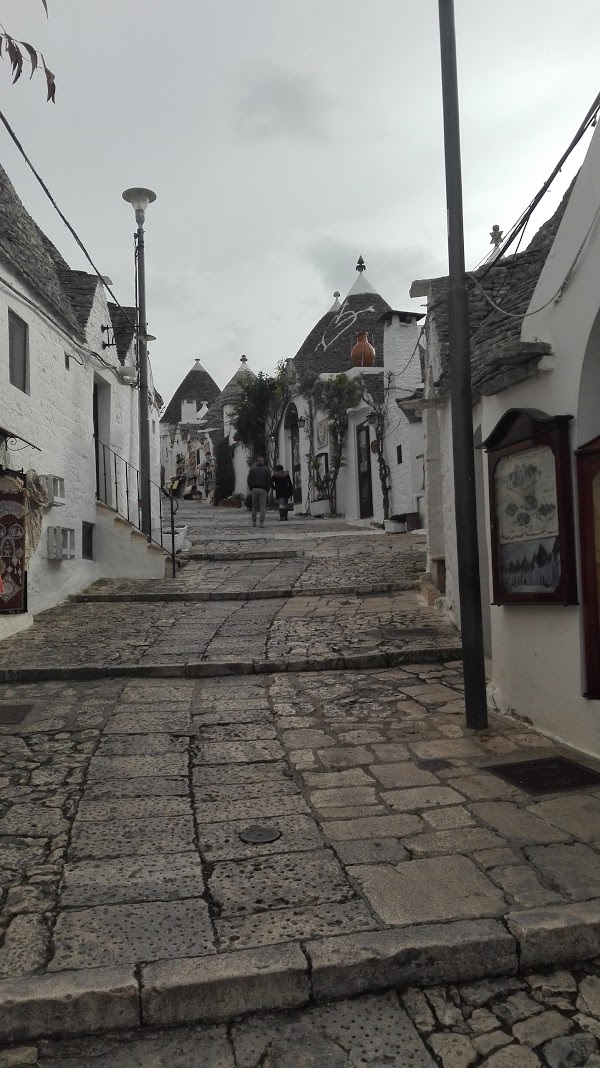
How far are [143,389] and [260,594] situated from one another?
408 cm

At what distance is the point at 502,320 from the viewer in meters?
6.92

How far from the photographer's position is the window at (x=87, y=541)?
1160cm

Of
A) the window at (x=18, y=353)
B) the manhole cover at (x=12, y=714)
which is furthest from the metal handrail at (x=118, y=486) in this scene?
the manhole cover at (x=12, y=714)

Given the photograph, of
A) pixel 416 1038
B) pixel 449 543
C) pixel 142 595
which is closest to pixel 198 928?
pixel 416 1038

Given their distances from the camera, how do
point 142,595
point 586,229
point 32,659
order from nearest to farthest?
point 586,229
point 32,659
point 142,595

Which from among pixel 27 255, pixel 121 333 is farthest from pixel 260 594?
pixel 121 333

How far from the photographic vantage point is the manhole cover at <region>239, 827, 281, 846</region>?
3.63 meters

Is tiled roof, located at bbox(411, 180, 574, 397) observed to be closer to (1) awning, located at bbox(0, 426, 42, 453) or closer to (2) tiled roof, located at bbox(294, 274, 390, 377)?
(1) awning, located at bbox(0, 426, 42, 453)

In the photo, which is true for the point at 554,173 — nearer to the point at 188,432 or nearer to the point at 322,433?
the point at 322,433

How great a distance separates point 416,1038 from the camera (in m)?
2.41

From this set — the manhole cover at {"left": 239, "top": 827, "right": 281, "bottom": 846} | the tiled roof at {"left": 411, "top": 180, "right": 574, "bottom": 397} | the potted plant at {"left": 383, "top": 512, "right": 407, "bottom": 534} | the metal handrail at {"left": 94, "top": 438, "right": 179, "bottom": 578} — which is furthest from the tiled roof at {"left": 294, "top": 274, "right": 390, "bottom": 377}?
the manhole cover at {"left": 239, "top": 827, "right": 281, "bottom": 846}

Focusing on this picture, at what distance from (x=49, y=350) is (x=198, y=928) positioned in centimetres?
865

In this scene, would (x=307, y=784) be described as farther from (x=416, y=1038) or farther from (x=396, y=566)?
(x=396, y=566)

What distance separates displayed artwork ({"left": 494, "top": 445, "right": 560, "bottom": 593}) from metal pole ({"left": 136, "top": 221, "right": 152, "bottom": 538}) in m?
7.59
